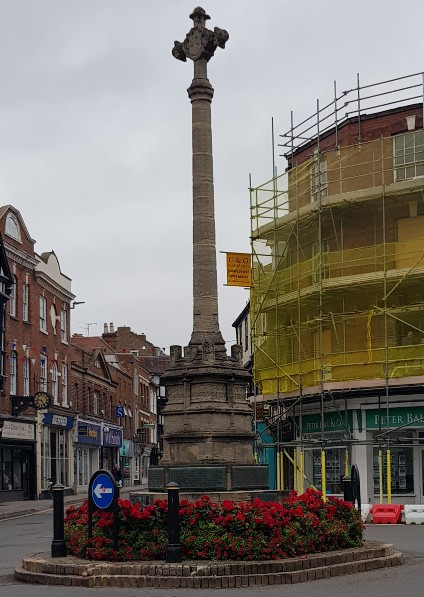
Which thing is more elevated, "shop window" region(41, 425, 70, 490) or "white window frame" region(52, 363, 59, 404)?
"white window frame" region(52, 363, 59, 404)

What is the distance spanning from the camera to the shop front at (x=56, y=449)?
158 ft

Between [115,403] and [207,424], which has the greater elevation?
[115,403]

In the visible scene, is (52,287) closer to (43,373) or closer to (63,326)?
(63,326)

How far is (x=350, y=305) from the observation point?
3269 cm

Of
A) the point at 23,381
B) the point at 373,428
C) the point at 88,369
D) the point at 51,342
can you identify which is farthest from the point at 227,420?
the point at 88,369

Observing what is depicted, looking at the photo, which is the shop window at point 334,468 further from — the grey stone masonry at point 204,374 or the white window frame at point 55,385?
the white window frame at point 55,385

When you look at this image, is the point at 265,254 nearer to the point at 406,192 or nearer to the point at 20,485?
the point at 406,192

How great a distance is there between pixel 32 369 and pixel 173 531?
114ft

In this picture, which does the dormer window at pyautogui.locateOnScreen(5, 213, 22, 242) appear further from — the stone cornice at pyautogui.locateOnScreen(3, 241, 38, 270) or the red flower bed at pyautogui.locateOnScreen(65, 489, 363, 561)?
the red flower bed at pyautogui.locateOnScreen(65, 489, 363, 561)

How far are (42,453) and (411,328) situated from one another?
23084mm

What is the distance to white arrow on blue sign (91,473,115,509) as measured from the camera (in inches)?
566

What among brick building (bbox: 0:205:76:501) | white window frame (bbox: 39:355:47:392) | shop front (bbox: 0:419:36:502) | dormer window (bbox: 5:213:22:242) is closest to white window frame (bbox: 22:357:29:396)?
brick building (bbox: 0:205:76:501)

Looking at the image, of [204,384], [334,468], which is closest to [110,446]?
[334,468]

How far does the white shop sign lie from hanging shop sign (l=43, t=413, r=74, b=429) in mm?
2341
